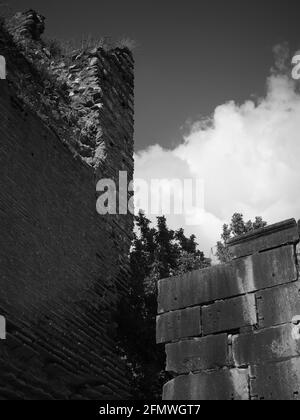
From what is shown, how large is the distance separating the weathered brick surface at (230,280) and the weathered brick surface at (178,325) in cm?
8

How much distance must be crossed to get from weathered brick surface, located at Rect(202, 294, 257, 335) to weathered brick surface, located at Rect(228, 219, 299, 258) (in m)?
0.49

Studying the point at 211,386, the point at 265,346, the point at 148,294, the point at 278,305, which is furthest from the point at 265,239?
the point at 148,294

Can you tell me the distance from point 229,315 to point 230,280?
1.16ft

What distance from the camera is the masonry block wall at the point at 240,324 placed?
4.43 m

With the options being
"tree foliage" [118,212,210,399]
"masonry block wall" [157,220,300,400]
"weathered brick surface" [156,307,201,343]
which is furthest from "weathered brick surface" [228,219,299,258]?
"tree foliage" [118,212,210,399]

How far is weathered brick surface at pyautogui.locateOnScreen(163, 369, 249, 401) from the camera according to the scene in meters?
4.50

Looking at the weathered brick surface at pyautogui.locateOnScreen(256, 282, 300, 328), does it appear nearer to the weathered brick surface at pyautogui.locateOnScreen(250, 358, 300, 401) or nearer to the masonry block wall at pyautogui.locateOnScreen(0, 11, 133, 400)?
the weathered brick surface at pyautogui.locateOnScreen(250, 358, 300, 401)

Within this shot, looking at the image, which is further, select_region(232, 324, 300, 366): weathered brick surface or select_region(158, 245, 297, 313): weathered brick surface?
select_region(158, 245, 297, 313): weathered brick surface

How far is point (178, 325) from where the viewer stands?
16.8ft

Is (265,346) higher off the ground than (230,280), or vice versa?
(230,280)

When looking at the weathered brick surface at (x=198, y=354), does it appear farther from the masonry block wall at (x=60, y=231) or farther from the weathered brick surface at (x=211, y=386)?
the masonry block wall at (x=60, y=231)

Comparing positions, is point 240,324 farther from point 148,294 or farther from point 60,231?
point 148,294

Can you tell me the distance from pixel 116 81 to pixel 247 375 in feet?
25.6
